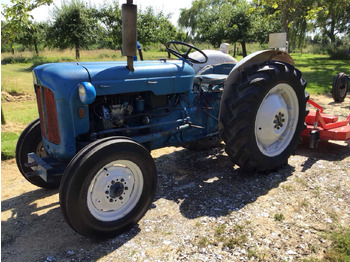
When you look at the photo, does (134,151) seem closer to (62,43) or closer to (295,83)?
(295,83)

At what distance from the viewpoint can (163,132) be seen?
353 cm

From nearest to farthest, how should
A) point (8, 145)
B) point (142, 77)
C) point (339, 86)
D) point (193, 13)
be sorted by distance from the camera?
point (142, 77) < point (8, 145) < point (339, 86) < point (193, 13)

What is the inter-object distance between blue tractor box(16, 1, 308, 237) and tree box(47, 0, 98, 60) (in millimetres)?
18650

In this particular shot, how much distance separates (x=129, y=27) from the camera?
8.79ft

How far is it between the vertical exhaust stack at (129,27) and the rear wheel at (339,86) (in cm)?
688

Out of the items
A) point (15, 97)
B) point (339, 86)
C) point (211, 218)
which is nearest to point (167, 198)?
point (211, 218)

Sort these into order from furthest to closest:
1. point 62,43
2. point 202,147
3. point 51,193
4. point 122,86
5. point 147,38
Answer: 1. point 62,43
2. point 147,38
3. point 202,147
4. point 51,193
5. point 122,86

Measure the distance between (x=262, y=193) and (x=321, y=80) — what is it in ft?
34.5

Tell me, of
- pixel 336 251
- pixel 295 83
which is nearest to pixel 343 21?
pixel 295 83

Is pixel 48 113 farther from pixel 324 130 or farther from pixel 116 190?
pixel 324 130

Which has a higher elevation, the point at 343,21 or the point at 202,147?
the point at 343,21

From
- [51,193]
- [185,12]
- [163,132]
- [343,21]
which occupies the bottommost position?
[51,193]

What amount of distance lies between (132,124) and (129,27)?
3.71ft

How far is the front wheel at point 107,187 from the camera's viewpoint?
7.98 feet
